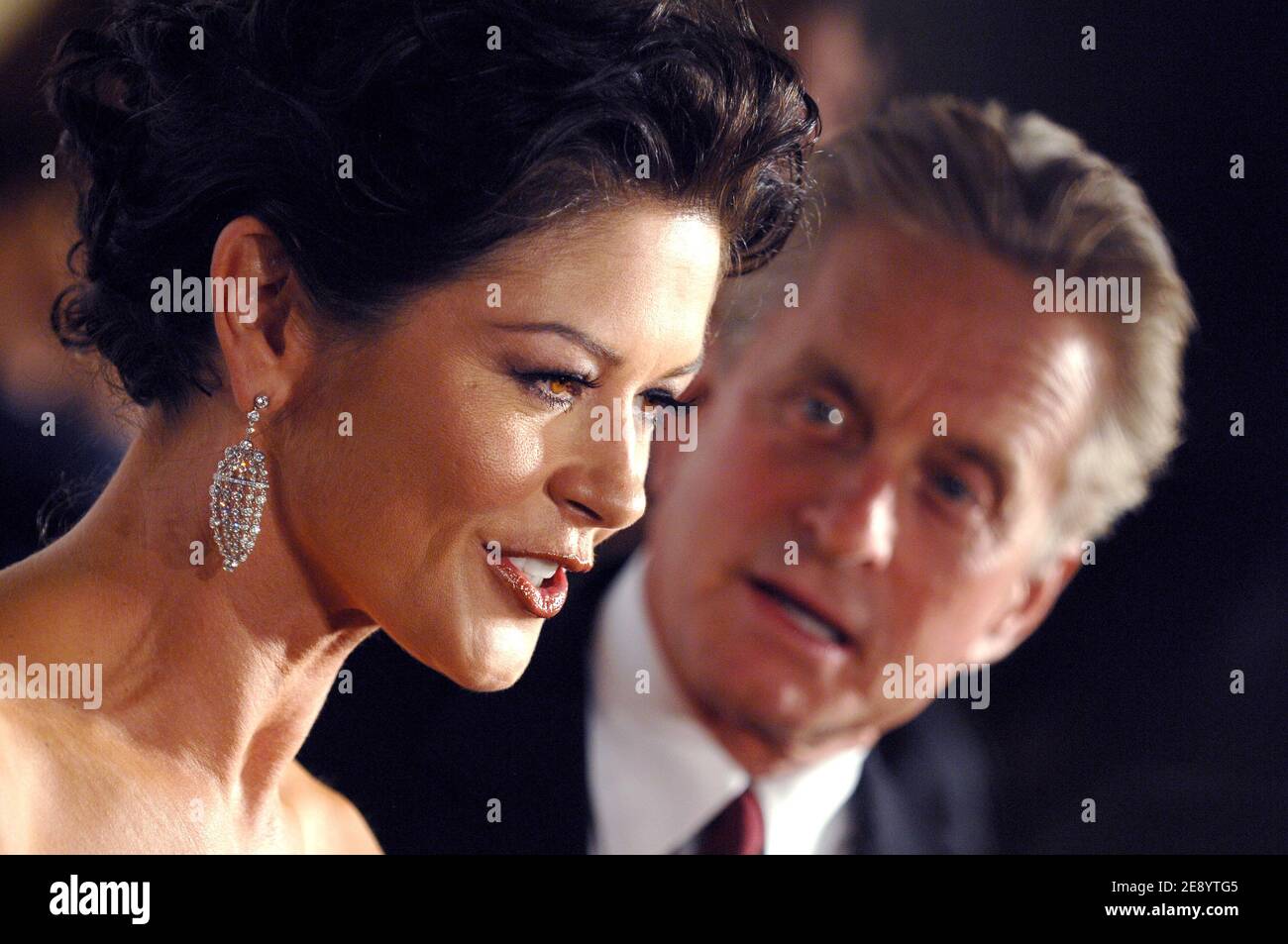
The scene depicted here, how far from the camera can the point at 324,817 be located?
5.81ft

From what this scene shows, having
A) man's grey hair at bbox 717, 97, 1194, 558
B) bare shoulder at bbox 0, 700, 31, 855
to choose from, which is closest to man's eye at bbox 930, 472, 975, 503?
man's grey hair at bbox 717, 97, 1194, 558

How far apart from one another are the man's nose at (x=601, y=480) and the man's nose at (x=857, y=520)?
48 cm

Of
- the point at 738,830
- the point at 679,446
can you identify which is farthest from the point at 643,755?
the point at 679,446

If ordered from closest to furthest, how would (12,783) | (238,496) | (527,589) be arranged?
1. (12,783)
2. (238,496)
3. (527,589)

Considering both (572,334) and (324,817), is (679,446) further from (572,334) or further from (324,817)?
(324,817)

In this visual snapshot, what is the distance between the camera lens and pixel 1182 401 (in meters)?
2.04

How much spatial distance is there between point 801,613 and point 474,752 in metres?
0.53

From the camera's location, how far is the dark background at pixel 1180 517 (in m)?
2.00

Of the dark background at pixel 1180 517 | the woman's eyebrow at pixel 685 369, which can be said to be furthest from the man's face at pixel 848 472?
the woman's eyebrow at pixel 685 369

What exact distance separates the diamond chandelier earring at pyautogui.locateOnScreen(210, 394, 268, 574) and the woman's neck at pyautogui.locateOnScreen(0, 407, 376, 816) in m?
0.03

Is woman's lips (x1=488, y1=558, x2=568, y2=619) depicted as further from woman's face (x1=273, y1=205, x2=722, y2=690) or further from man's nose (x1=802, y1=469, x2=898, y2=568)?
man's nose (x1=802, y1=469, x2=898, y2=568)

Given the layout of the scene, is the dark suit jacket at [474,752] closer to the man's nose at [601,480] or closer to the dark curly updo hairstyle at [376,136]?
the man's nose at [601,480]

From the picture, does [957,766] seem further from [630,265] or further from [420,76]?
[420,76]
